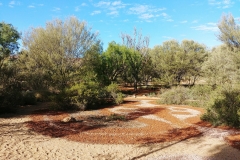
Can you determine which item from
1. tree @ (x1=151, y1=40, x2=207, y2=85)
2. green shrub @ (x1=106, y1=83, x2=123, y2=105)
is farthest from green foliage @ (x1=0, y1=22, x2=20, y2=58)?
tree @ (x1=151, y1=40, x2=207, y2=85)

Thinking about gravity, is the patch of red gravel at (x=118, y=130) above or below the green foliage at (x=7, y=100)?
below

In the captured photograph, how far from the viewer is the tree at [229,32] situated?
22219mm

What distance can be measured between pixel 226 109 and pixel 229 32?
15574mm

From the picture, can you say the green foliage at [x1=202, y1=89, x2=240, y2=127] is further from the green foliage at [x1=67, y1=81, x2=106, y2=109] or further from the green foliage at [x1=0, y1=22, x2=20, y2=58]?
the green foliage at [x1=0, y1=22, x2=20, y2=58]

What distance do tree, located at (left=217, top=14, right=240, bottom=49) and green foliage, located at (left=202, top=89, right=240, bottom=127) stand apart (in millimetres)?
14083

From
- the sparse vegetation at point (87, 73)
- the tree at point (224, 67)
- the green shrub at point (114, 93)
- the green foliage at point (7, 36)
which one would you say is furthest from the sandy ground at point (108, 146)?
the green foliage at point (7, 36)

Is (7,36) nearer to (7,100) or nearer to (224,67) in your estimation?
(7,100)

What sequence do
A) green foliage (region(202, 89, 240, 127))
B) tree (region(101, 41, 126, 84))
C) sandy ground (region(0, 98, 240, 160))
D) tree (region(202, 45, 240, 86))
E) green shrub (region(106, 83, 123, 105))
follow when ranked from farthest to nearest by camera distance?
tree (region(101, 41, 126, 84))
tree (region(202, 45, 240, 86))
green shrub (region(106, 83, 123, 105))
green foliage (region(202, 89, 240, 127))
sandy ground (region(0, 98, 240, 160))

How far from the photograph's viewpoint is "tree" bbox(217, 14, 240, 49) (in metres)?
22.2

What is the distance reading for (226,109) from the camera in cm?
1057

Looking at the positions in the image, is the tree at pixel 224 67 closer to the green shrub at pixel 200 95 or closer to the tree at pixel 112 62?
the green shrub at pixel 200 95

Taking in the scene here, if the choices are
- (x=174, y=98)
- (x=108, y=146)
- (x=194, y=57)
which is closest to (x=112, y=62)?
(x=174, y=98)

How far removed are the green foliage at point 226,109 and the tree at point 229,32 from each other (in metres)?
14.1

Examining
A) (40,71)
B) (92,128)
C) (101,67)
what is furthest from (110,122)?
(101,67)
